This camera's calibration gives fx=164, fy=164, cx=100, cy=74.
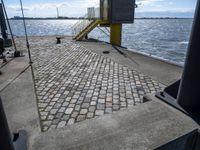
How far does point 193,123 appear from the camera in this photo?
2.93 metres

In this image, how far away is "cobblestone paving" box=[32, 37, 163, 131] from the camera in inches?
155

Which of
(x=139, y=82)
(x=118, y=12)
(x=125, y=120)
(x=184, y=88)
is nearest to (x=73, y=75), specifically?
(x=139, y=82)

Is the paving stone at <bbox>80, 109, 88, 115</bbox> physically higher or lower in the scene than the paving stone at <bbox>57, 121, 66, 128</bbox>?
higher

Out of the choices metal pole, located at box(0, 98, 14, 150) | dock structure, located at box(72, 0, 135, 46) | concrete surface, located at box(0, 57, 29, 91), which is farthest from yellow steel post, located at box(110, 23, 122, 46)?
metal pole, located at box(0, 98, 14, 150)

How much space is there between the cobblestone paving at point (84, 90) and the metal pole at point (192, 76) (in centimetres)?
134

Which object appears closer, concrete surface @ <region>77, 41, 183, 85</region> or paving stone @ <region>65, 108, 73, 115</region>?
paving stone @ <region>65, 108, 73, 115</region>

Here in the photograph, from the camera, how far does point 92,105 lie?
14.0ft

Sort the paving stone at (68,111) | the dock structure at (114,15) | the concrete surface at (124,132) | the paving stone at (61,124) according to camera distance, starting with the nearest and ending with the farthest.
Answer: the concrete surface at (124,132) → the paving stone at (61,124) → the paving stone at (68,111) → the dock structure at (114,15)

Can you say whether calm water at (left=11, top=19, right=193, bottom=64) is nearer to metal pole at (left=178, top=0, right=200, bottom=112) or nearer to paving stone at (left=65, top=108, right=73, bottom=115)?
metal pole at (left=178, top=0, right=200, bottom=112)

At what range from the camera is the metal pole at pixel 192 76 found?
275 centimetres

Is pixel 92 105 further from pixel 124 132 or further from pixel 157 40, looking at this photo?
pixel 157 40

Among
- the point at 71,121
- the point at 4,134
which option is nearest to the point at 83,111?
the point at 71,121

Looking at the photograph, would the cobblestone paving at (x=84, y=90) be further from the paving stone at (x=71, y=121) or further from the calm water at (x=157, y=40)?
the calm water at (x=157, y=40)

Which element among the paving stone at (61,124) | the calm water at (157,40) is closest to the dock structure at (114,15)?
the calm water at (157,40)
